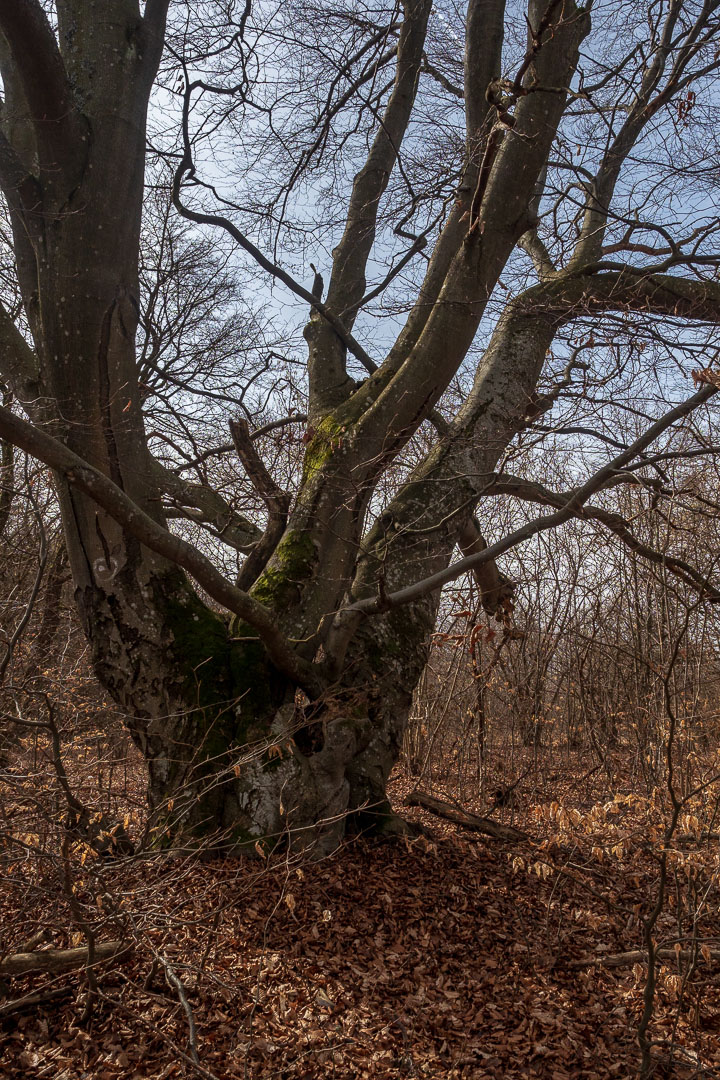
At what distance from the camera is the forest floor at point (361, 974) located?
2457 millimetres

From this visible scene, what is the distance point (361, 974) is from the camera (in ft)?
9.93

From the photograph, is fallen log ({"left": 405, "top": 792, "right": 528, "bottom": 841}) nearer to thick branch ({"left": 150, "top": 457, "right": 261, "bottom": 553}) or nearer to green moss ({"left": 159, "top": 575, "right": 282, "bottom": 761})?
green moss ({"left": 159, "top": 575, "right": 282, "bottom": 761})

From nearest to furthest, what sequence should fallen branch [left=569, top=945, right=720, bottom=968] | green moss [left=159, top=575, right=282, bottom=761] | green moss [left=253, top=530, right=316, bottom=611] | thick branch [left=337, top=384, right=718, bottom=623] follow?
thick branch [left=337, top=384, right=718, bottom=623], fallen branch [left=569, top=945, right=720, bottom=968], green moss [left=159, top=575, right=282, bottom=761], green moss [left=253, top=530, right=316, bottom=611]

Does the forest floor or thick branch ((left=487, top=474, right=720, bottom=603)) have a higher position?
thick branch ((left=487, top=474, right=720, bottom=603))

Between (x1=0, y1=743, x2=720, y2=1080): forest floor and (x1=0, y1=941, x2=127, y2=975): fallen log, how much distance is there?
6 cm

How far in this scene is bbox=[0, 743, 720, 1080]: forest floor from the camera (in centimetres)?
246

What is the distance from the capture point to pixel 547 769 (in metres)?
6.44

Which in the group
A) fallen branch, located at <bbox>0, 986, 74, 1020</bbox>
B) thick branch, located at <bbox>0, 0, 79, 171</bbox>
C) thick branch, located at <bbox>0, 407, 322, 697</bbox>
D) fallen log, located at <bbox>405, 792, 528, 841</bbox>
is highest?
thick branch, located at <bbox>0, 0, 79, 171</bbox>

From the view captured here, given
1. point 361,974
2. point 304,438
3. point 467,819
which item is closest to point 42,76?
point 304,438

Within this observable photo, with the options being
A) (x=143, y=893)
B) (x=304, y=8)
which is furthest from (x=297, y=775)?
(x=304, y=8)

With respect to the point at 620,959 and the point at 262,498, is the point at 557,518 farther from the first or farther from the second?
the point at 620,959

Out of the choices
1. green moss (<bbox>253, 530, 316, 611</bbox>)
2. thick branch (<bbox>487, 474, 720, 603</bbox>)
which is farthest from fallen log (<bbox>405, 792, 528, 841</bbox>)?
thick branch (<bbox>487, 474, 720, 603</bbox>)

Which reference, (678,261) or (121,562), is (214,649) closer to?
(121,562)

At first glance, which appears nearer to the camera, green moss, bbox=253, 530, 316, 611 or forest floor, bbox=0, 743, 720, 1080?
forest floor, bbox=0, 743, 720, 1080
